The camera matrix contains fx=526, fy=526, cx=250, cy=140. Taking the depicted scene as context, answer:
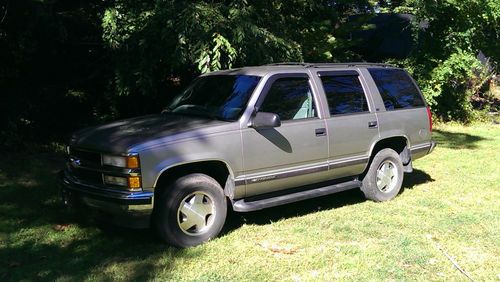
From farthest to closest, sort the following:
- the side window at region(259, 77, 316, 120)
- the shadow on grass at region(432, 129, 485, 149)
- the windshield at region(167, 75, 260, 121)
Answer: the shadow on grass at region(432, 129, 485, 149)
the side window at region(259, 77, 316, 120)
the windshield at region(167, 75, 260, 121)

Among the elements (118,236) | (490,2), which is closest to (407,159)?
(118,236)

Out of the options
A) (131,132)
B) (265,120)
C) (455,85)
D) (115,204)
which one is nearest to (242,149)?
(265,120)

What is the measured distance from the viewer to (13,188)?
7172mm

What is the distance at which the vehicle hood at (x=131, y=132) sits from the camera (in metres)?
4.91

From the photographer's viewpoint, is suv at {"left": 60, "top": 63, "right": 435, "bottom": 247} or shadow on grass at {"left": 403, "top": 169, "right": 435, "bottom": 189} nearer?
suv at {"left": 60, "top": 63, "right": 435, "bottom": 247}

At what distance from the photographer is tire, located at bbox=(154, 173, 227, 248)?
16.4 feet

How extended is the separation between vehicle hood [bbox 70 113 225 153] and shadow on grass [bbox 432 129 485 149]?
7.87 metres

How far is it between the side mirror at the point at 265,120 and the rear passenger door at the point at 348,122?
100 cm

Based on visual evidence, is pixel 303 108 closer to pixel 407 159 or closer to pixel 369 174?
pixel 369 174

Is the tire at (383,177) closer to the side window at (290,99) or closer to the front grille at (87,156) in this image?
the side window at (290,99)

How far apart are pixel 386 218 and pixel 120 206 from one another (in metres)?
3.22

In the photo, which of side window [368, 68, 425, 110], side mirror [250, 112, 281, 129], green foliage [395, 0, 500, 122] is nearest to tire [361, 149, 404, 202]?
side window [368, 68, 425, 110]

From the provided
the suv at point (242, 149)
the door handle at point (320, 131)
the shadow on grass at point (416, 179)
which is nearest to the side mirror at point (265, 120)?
the suv at point (242, 149)

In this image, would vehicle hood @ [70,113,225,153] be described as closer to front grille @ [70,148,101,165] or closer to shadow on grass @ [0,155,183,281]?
front grille @ [70,148,101,165]
